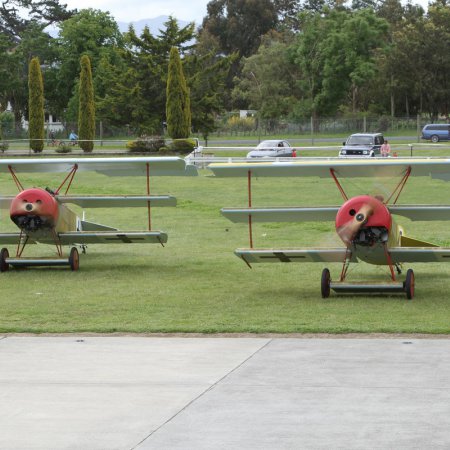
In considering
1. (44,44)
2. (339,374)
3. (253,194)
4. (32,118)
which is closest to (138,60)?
(32,118)

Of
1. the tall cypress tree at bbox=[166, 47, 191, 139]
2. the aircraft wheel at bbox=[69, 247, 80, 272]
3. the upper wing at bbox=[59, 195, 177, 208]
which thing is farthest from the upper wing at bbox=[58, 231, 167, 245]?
the tall cypress tree at bbox=[166, 47, 191, 139]

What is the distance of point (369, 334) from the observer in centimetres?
1185

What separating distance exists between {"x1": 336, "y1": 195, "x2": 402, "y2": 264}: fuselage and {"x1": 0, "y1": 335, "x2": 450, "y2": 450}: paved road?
2.67 meters

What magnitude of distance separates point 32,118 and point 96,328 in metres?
50.4

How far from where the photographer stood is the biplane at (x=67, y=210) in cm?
1709

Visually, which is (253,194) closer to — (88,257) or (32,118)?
(88,257)

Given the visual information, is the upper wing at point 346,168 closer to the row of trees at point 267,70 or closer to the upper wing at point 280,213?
the upper wing at point 280,213

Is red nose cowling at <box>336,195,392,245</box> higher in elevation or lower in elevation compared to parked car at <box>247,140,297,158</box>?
higher

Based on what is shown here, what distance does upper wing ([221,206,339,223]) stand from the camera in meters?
15.2

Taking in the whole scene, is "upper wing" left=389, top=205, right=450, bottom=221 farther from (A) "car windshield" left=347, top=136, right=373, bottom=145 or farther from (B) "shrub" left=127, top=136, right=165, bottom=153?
(B) "shrub" left=127, top=136, right=165, bottom=153

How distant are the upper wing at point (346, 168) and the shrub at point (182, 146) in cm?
3910

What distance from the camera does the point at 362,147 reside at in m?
51.5

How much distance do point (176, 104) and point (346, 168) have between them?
44.4m

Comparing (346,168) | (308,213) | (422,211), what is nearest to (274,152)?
(308,213)
